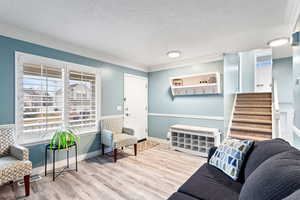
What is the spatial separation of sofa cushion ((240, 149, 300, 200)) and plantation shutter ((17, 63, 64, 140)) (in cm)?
302

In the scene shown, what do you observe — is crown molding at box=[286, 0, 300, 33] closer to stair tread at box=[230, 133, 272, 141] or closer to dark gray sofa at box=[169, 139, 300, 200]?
dark gray sofa at box=[169, 139, 300, 200]

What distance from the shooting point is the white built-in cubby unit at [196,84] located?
352 cm

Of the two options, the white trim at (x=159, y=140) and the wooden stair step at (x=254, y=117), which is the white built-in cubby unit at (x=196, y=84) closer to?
the wooden stair step at (x=254, y=117)

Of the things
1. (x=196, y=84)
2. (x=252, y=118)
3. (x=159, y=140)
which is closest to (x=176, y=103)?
(x=196, y=84)

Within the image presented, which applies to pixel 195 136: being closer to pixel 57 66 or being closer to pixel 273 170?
pixel 273 170

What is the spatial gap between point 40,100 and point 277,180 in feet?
10.5

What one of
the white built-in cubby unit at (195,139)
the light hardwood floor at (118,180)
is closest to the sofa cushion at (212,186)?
the light hardwood floor at (118,180)

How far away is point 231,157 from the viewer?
158 cm

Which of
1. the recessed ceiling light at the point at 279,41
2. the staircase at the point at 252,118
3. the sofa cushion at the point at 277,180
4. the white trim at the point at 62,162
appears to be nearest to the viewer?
the sofa cushion at the point at 277,180

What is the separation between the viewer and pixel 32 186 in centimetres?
213

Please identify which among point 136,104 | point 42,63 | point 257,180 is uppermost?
point 42,63

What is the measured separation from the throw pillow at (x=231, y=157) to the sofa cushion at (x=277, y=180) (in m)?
0.53

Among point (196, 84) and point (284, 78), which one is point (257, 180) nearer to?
point (196, 84)

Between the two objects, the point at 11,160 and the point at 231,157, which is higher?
the point at 231,157
